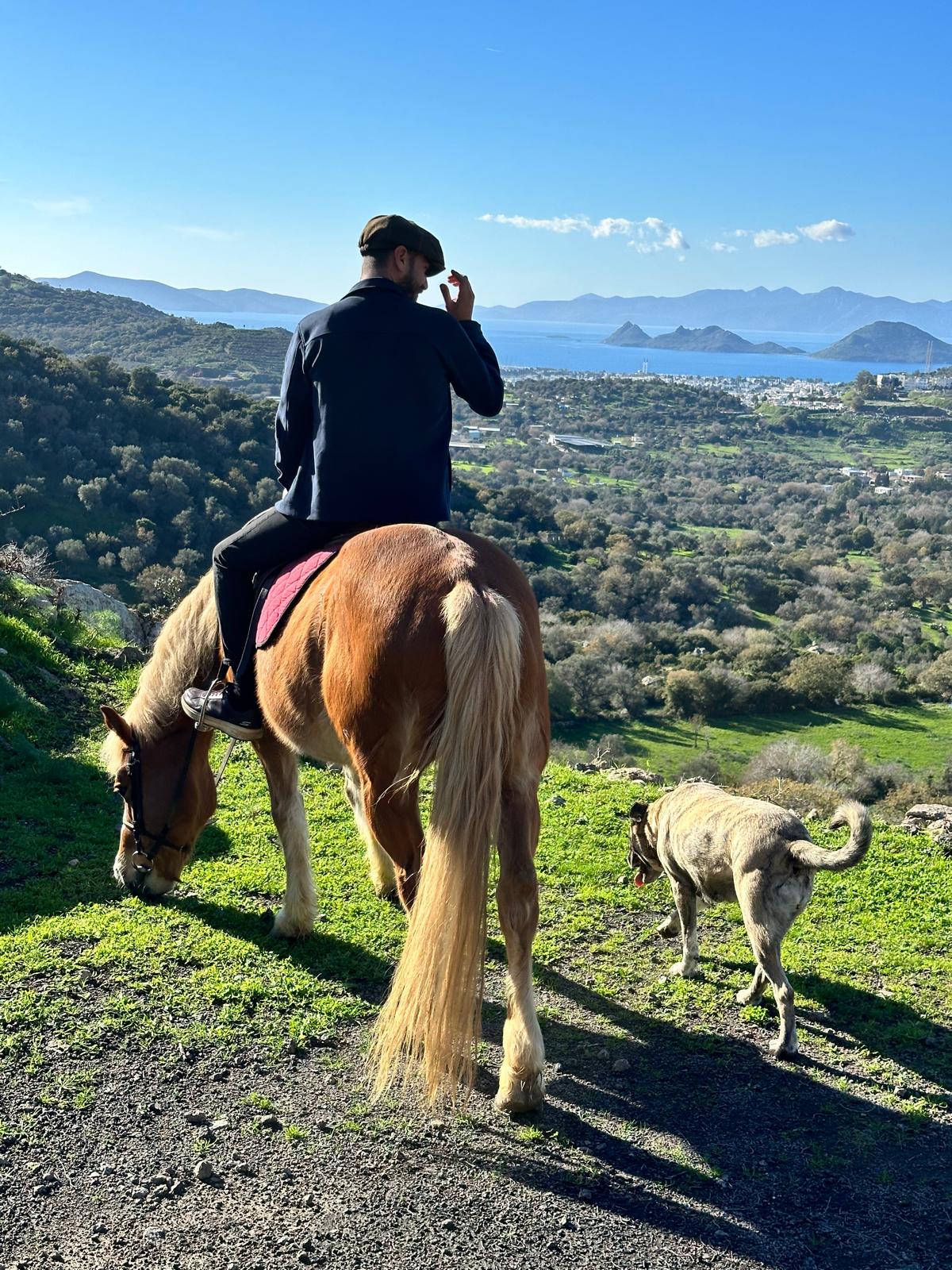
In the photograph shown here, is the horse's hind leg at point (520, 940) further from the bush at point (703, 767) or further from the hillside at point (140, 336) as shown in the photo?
the hillside at point (140, 336)

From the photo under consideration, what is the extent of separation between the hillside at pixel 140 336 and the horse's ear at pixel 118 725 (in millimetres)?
61998

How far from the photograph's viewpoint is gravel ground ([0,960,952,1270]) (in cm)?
331

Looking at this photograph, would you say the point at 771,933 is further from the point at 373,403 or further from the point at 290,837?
the point at 373,403

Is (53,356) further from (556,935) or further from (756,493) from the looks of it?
(756,493)

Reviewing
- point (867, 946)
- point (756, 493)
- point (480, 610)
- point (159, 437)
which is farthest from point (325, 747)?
point (756, 493)

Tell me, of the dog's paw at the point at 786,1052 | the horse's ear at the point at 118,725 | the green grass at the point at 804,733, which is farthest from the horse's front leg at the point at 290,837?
the green grass at the point at 804,733

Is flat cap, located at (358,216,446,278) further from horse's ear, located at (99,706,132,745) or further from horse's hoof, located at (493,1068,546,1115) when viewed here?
horse's hoof, located at (493,1068,546,1115)

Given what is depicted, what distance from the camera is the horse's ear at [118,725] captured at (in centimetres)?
539

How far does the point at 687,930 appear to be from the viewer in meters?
5.31

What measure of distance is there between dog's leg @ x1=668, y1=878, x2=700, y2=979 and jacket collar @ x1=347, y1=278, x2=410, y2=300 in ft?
11.6

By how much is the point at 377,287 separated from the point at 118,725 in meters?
2.86

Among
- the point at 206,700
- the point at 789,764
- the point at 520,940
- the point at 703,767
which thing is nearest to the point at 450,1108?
the point at 520,940

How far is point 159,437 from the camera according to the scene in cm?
4269

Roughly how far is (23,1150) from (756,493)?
289 ft
